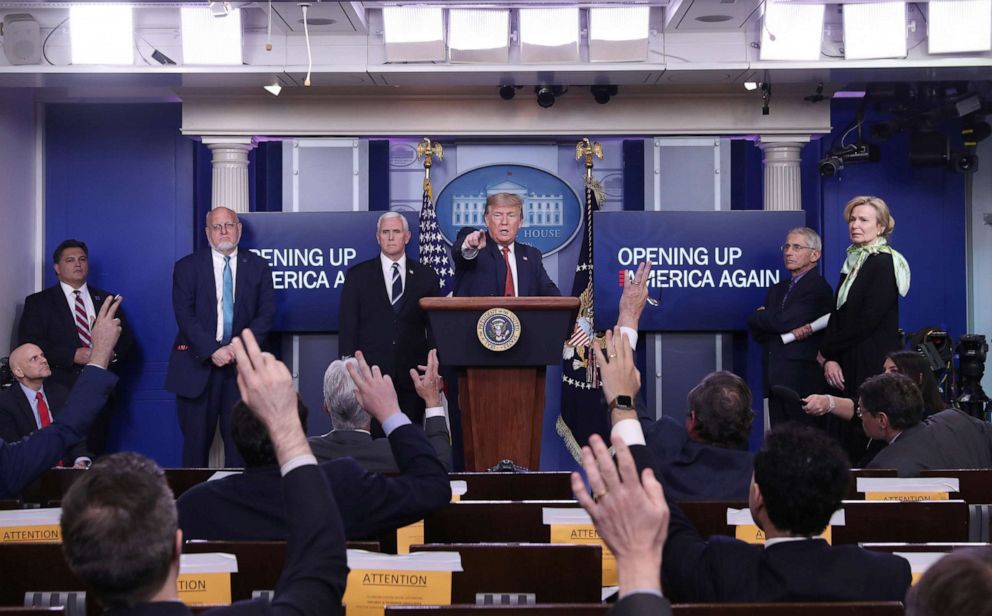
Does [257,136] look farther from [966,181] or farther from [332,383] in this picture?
[966,181]

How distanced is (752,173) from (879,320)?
224 cm

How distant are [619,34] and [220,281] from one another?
2696 mm

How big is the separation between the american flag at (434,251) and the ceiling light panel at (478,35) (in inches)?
39.8

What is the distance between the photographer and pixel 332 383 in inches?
143

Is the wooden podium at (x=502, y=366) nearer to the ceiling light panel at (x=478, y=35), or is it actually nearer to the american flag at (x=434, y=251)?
the american flag at (x=434, y=251)

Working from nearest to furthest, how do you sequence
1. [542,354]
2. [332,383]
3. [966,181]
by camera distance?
[332,383] → [542,354] → [966,181]

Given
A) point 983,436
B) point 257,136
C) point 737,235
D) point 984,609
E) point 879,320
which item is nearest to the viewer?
point 984,609

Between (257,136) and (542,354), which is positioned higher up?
(257,136)

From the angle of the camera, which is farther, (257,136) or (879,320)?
(257,136)

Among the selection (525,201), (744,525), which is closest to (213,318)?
(525,201)

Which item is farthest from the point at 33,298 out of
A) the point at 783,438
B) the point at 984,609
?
the point at 984,609

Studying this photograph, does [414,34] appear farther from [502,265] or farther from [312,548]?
[312,548]

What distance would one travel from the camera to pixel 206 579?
2127 millimetres

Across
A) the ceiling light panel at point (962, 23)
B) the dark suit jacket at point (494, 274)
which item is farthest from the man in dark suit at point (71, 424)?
the ceiling light panel at point (962, 23)
